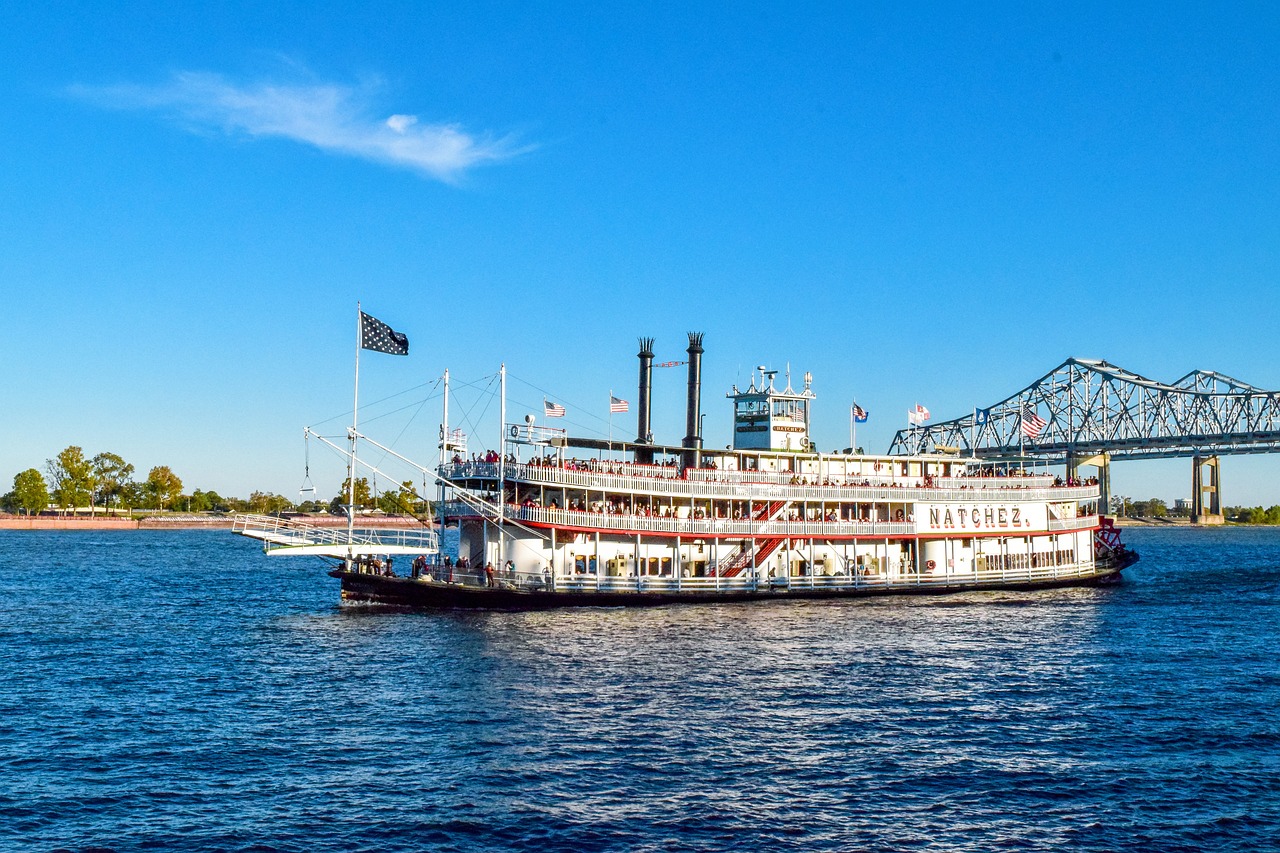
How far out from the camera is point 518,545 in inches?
2172

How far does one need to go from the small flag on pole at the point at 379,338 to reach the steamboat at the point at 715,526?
4.18 meters

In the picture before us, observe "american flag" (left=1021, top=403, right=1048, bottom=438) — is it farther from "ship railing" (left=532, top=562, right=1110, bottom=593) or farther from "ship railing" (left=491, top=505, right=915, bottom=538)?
"ship railing" (left=491, top=505, right=915, bottom=538)

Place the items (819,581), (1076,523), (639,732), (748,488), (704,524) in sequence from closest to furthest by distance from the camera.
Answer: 1. (639,732)
2. (704,524)
3. (748,488)
4. (819,581)
5. (1076,523)

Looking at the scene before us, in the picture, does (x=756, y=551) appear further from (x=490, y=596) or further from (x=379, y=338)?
(x=379, y=338)

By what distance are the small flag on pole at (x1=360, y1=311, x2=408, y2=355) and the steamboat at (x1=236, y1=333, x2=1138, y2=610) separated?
165 inches

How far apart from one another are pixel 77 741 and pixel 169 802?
6.91m

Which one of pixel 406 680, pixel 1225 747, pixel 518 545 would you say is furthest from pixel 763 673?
pixel 518 545

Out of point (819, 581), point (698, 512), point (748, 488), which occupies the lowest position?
point (819, 581)

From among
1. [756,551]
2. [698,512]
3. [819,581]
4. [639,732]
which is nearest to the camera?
[639,732]

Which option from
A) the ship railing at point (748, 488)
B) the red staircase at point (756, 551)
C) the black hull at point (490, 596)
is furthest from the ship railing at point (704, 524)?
the black hull at point (490, 596)

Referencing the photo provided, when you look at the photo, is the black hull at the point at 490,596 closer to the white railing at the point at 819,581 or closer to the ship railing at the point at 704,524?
the white railing at the point at 819,581

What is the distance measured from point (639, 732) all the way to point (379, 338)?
29.5m

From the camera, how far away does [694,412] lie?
6209 centimetres

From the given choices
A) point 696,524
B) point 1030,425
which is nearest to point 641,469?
point 696,524
